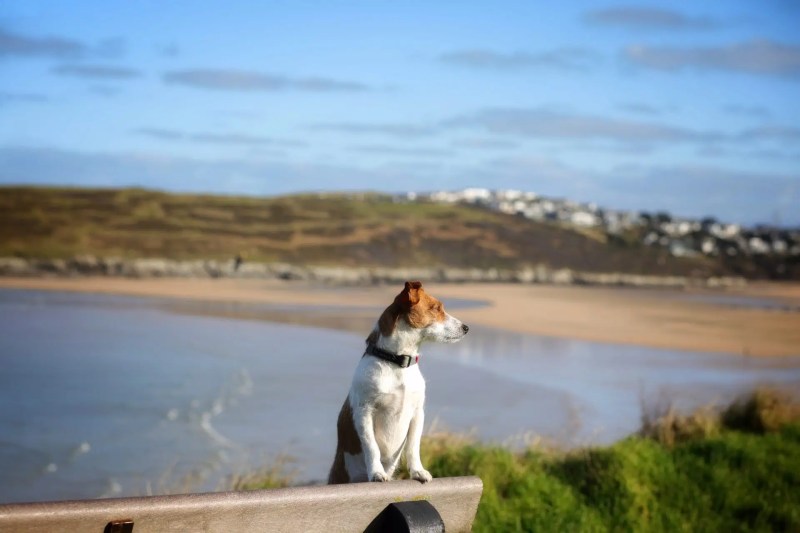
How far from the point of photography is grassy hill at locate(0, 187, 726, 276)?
37219mm

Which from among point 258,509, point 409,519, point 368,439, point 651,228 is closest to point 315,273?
point 651,228

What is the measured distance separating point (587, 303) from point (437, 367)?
667 inches

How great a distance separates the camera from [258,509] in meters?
3.14

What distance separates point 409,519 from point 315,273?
33.8 m

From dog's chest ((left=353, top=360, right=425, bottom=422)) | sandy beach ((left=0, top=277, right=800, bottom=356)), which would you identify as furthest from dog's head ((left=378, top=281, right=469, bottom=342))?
sandy beach ((left=0, top=277, right=800, bottom=356))

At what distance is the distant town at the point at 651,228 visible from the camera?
51.6 metres

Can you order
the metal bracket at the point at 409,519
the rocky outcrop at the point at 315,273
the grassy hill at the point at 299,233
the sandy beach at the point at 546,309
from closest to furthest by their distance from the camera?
the metal bracket at the point at 409,519
the sandy beach at the point at 546,309
the rocky outcrop at the point at 315,273
the grassy hill at the point at 299,233

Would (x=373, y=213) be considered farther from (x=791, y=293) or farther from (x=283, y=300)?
(x=283, y=300)

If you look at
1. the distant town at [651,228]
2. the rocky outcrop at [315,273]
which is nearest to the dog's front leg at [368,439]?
the rocky outcrop at [315,273]

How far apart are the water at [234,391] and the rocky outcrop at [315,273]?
12497 millimetres

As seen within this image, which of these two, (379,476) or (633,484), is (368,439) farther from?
(633,484)

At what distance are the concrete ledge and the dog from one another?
0.98 ft

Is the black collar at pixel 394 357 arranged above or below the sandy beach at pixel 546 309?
above

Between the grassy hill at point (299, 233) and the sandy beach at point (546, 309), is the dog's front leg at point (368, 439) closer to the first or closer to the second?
the sandy beach at point (546, 309)
